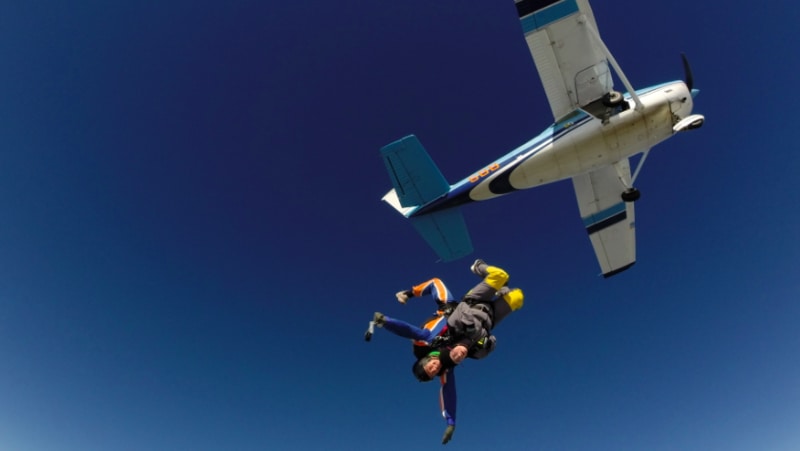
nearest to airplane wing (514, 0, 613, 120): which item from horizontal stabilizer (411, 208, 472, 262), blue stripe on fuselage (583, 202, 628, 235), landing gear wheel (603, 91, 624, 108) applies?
landing gear wheel (603, 91, 624, 108)

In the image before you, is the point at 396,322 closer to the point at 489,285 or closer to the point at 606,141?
the point at 489,285

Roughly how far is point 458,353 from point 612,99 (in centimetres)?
950

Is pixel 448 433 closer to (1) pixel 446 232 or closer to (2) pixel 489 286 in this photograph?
(2) pixel 489 286

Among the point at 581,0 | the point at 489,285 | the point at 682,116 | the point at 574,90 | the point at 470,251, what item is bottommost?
the point at 470,251

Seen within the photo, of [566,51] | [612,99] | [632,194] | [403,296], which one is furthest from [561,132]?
[403,296]

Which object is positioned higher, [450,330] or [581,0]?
[581,0]

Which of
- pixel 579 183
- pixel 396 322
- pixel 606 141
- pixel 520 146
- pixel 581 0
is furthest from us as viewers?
pixel 579 183

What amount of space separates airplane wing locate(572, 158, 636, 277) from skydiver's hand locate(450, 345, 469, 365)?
37.3 feet

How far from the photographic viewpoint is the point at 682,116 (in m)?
10.6

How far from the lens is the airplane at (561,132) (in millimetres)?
10242

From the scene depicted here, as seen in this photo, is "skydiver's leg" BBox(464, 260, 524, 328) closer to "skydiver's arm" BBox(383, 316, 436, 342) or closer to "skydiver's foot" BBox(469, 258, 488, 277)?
"skydiver's foot" BBox(469, 258, 488, 277)

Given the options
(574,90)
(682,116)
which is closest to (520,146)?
(574,90)

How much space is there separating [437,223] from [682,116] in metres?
8.05

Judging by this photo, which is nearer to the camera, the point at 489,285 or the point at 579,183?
the point at 489,285
